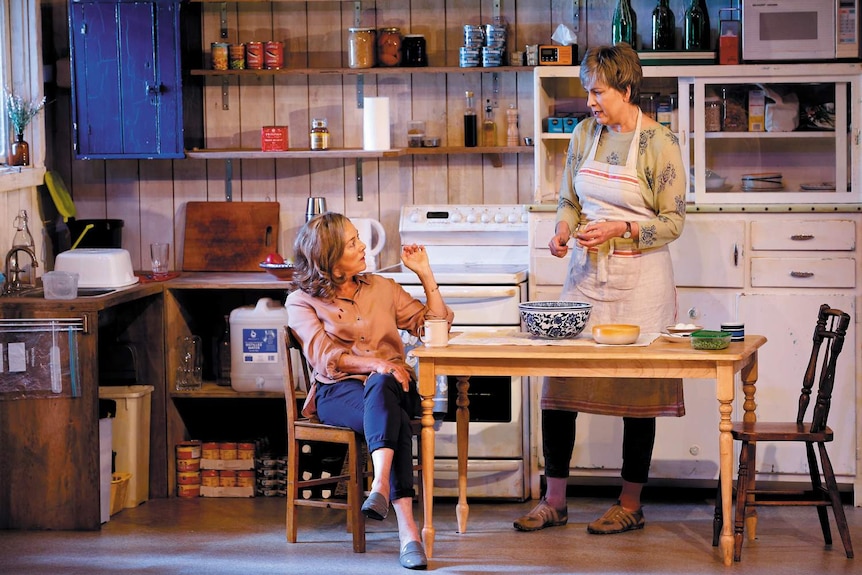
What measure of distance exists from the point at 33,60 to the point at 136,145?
554 mm

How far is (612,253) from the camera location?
12.8 ft

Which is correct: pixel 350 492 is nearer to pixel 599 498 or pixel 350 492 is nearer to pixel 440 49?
pixel 599 498

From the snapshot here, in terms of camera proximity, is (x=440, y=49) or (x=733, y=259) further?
(x=440, y=49)

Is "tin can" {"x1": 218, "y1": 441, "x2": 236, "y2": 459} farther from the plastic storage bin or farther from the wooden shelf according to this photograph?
the wooden shelf

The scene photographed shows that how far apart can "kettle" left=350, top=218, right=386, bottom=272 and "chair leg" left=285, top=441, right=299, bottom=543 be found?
1.12 metres

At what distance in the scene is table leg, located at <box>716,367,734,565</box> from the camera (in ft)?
11.1

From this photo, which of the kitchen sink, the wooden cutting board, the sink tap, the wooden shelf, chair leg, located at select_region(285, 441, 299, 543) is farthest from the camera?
the wooden cutting board

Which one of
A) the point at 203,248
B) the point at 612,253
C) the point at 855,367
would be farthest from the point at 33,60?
the point at 855,367

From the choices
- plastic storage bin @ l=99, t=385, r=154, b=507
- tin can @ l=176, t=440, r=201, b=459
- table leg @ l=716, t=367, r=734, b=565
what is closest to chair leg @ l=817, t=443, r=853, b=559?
table leg @ l=716, t=367, r=734, b=565

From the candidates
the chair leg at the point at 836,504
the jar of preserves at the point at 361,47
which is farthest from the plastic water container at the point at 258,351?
the chair leg at the point at 836,504

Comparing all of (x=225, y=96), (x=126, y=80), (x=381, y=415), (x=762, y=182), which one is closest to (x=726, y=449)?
(x=381, y=415)

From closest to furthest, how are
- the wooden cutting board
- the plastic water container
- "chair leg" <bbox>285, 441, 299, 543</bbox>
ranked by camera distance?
"chair leg" <bbox>285, 441, 299, 543</bbox> < the plastic water container < the wooden cutting board

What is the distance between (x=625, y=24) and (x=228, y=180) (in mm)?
1787

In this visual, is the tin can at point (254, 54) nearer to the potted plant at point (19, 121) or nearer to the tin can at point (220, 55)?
the tin can at point (220, 55)
